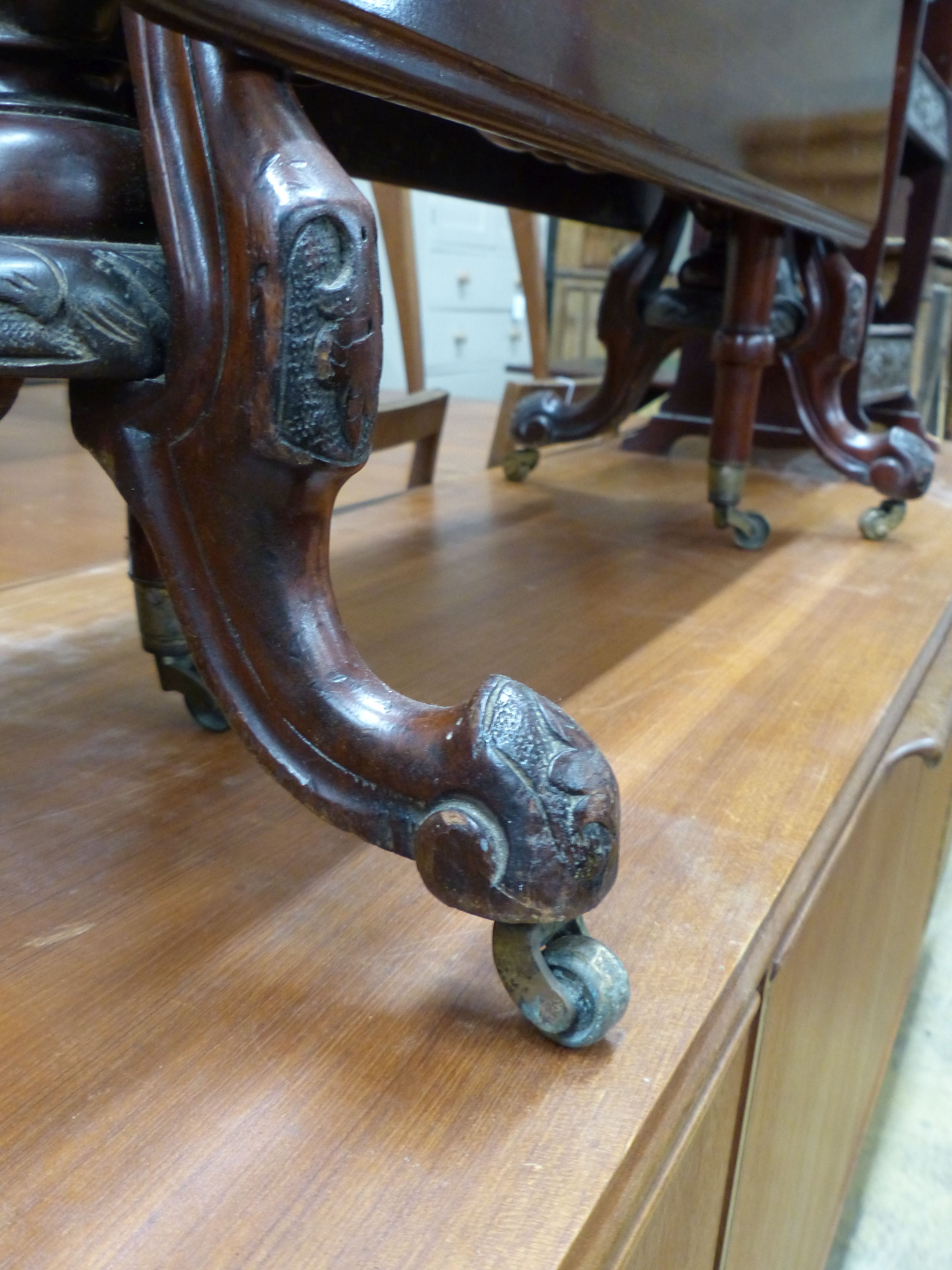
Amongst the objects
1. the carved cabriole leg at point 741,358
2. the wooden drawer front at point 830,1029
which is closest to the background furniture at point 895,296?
the carved cabriole leg at point 741,358

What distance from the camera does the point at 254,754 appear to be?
44 centimetres

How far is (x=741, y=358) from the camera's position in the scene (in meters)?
1.13

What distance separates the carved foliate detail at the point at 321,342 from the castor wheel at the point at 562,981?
18 centimetres

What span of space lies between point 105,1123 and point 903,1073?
3.37ft

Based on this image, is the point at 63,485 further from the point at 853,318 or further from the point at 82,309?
the point at 82,309

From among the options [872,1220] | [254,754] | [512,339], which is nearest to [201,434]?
[254,754]

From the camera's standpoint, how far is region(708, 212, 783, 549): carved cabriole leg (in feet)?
3.59

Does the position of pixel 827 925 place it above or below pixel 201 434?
below

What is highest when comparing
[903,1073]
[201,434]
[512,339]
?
[201,434]

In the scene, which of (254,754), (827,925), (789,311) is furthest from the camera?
(789,311)

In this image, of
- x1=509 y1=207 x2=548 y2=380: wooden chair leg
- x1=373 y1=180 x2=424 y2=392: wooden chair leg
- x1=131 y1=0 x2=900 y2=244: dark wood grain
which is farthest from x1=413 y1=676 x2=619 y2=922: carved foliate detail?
x1=509 y1=207 x2=548 y2=380: wooden chair leg

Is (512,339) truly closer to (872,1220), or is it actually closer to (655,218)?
(655,218)

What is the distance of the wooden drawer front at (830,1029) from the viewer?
527 millimetres

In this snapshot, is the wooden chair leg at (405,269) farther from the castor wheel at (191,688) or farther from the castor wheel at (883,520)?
the castor wheel at (191,688)
